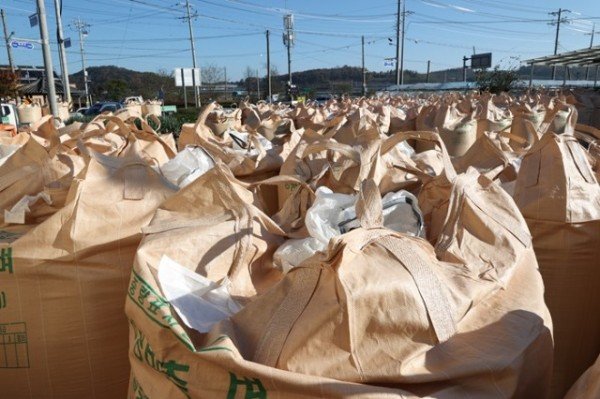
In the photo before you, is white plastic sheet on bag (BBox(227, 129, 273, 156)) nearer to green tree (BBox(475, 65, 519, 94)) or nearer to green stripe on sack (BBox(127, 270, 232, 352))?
green stripe on sack (BBox(127, 270, 232, 352))

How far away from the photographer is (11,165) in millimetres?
2324

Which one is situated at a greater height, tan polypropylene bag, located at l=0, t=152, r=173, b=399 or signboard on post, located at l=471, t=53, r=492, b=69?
signboard on post, located at l=471, t=53, r=492, b=69

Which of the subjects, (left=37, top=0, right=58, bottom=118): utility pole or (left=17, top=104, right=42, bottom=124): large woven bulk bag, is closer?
(left=37, top=0, right=58, bottom=118): utility pole

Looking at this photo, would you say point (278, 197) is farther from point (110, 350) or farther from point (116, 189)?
point (110, 350)

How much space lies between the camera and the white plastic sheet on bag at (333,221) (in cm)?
128

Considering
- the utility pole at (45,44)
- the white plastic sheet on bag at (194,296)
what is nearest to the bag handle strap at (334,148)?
the white plastic sheet on bag at (194,296)

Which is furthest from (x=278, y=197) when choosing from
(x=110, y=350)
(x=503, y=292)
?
(x=503, y=292)

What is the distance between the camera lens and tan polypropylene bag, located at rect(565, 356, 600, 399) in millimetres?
677

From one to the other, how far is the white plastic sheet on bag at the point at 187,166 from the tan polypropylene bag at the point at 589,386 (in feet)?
4.87

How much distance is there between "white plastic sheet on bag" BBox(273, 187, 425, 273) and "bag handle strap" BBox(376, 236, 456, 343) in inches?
14.7

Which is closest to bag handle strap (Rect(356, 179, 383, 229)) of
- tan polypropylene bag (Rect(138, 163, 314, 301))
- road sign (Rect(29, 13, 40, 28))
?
tan polypropylene bag (Rect(138, 163, 314, 301))

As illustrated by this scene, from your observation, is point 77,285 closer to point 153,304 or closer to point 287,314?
point 153,304

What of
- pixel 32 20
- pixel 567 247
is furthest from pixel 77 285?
pixel 32 20

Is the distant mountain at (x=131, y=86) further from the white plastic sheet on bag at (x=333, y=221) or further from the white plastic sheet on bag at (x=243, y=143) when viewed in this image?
the white plastic sheet on bag at (x=333, y=221)
